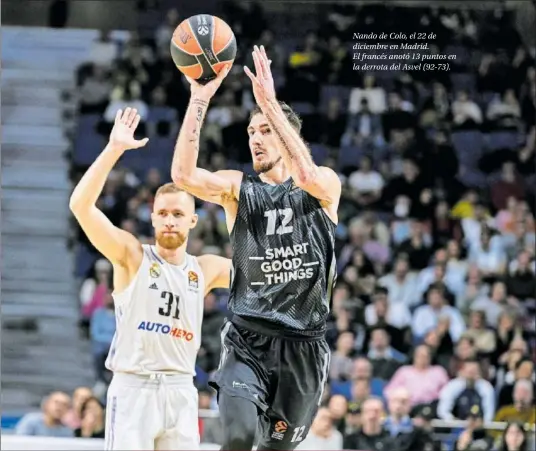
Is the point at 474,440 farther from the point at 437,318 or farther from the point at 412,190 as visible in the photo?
the point at 412,190

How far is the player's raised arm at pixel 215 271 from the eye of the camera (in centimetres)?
678

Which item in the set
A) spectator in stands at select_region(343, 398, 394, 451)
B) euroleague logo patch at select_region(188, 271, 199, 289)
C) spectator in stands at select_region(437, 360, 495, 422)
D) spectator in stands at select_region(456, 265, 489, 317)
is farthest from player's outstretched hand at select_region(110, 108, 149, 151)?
spectator in stands at select_region(456, 265, 489, 317)

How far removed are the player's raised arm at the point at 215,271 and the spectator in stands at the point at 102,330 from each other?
17.1 feet

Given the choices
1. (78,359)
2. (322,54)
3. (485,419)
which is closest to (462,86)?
(322,54)

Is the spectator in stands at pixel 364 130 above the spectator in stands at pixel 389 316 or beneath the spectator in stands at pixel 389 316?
above

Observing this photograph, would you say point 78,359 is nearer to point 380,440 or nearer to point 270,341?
point 380,440

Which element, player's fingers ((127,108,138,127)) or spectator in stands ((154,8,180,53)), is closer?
player's fingers ((127,108,138,127))

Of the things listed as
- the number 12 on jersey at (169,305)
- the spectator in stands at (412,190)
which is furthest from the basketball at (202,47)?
the spectator in stands at (412,190)

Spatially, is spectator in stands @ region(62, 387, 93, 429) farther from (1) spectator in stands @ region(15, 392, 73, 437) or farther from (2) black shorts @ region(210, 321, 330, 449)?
(2) black shorts @ region(210, 321, 330, 449)

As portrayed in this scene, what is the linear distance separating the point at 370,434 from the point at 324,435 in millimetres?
409

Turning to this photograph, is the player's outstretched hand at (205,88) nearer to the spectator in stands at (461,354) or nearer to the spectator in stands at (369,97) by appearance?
the spectator in stands at (461,354)

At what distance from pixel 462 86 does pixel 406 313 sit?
11.4 ft

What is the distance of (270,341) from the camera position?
5.95 m

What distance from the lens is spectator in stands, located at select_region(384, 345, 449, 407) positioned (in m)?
10.7
